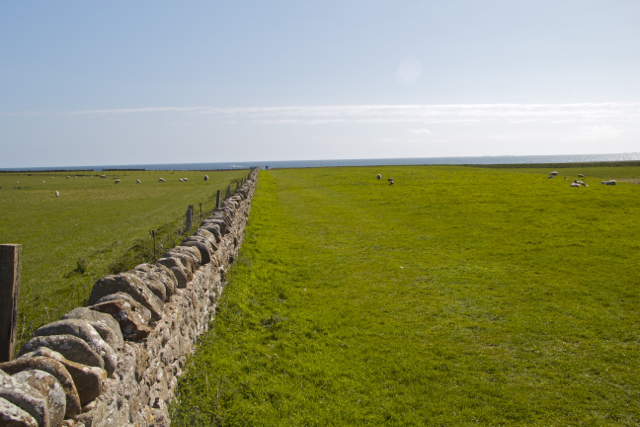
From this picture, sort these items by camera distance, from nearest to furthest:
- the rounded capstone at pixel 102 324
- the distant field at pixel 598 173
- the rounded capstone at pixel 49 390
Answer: the rounded capstone at pixel 49 390, the rounded capstone at pixel 102 324, the distant field at pixel 598 173

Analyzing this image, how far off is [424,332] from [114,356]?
6.28 meters

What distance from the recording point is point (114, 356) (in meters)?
3.56

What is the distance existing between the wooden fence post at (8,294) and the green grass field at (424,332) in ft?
7.33

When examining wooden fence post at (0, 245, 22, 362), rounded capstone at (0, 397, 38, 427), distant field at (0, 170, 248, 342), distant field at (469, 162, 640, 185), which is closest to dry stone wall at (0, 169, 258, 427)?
rounded capstone at (0, 397, 38, 427)

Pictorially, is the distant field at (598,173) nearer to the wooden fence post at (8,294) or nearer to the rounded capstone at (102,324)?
the rounded capstone at (102,324)

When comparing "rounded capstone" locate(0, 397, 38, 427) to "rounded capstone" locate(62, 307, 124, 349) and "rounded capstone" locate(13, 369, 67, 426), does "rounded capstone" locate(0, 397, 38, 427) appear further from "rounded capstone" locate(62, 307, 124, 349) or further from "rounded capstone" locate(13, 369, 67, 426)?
"rounded capstone" locate(62, 307, 124, 349)

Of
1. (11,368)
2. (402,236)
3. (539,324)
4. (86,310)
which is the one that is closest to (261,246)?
(402,236)

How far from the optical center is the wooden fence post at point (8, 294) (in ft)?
11.4

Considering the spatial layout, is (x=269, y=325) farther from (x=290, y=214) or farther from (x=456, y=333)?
(x=290, y=214)

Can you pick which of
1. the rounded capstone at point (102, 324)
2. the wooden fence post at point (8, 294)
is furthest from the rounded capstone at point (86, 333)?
the wooden fence post at point (8, 294)

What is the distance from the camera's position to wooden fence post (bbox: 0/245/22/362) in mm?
3469

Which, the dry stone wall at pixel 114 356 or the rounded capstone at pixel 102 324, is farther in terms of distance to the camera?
the rounded capstone at pixel 102 324

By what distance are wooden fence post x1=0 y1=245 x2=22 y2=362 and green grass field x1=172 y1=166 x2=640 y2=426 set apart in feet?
7.33

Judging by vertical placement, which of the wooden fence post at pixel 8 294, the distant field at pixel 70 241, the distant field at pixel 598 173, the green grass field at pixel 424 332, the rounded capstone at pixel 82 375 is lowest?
the green grass field at pixel 424 332
